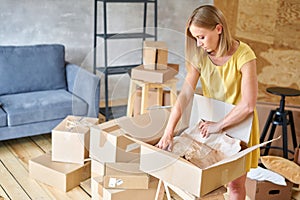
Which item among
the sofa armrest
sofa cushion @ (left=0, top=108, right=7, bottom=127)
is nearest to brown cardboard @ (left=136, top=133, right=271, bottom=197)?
the sofa armrest

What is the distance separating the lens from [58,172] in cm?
288

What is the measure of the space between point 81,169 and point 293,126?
1714mm

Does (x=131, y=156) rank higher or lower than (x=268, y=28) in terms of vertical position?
lower

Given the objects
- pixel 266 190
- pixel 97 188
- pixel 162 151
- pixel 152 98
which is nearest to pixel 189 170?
pixel 162 151

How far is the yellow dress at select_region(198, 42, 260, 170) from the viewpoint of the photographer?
5.97ft

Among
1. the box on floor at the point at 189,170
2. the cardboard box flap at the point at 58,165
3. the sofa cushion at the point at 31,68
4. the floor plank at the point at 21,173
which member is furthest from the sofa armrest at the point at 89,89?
the box on floor at the point at 189,170

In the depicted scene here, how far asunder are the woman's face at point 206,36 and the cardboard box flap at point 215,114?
253 millimetres

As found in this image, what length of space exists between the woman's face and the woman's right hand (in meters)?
0.42

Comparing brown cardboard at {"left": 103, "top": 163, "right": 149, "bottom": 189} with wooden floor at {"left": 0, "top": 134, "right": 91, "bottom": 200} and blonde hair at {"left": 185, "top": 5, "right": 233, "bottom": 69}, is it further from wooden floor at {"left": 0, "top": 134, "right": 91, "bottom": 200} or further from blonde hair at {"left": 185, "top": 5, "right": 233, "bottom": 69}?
blonde hair at {"left": 185, "top": 5, "right": 233, "bottom": 69}

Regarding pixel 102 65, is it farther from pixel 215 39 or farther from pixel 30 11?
pixel 215 39

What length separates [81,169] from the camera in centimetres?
298

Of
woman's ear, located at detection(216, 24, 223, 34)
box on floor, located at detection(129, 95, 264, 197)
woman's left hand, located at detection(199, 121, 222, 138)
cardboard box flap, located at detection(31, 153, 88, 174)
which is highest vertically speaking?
woman's ear, located at detection(216, 24, 223, 34)

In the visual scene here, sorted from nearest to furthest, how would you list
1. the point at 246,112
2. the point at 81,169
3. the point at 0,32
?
the point at 246,112, the point at 81,169, the point at 0,32

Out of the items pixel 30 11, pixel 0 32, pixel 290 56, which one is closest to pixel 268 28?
pixel 290 56
